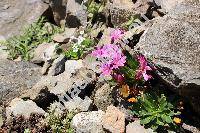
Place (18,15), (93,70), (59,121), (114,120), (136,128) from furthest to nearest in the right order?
(18,15)
(93,70)
(59,121)
(114,120)
(136,128)

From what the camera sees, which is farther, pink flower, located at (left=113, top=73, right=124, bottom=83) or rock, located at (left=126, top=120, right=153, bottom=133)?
pink flower, located at (left=113, top=73, right=124, bottom=83)

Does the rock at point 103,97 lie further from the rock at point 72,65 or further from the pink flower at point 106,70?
the rock at point 72,65

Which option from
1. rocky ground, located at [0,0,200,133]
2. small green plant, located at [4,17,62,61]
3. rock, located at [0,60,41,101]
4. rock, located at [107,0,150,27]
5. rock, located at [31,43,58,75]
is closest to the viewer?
rocky ground, located at [0,0,200,133]

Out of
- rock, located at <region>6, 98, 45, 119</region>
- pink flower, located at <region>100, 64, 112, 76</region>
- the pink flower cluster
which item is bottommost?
rock, located at <region>6, 98, 45, 119</region>

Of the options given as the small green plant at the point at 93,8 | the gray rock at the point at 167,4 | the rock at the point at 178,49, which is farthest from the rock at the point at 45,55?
the rock at the point at 178,49

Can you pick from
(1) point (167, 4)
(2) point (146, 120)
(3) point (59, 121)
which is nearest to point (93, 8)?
(1) point (167, 4)

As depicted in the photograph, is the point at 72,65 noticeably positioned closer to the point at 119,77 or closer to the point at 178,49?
the point at 119,77

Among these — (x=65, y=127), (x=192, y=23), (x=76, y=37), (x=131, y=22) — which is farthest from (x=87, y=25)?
(x=192, y=23)

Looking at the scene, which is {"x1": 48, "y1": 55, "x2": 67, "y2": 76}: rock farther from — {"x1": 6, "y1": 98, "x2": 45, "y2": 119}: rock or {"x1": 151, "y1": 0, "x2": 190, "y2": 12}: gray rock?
{"x1": 151, "y1": 0, "x2": 190, "y2": 12}: gray rock

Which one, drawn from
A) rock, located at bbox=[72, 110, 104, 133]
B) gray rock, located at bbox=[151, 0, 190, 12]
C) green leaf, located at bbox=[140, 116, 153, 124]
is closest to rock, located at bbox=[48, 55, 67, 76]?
rock, located at bbox=[72, 110, 104, 133]
